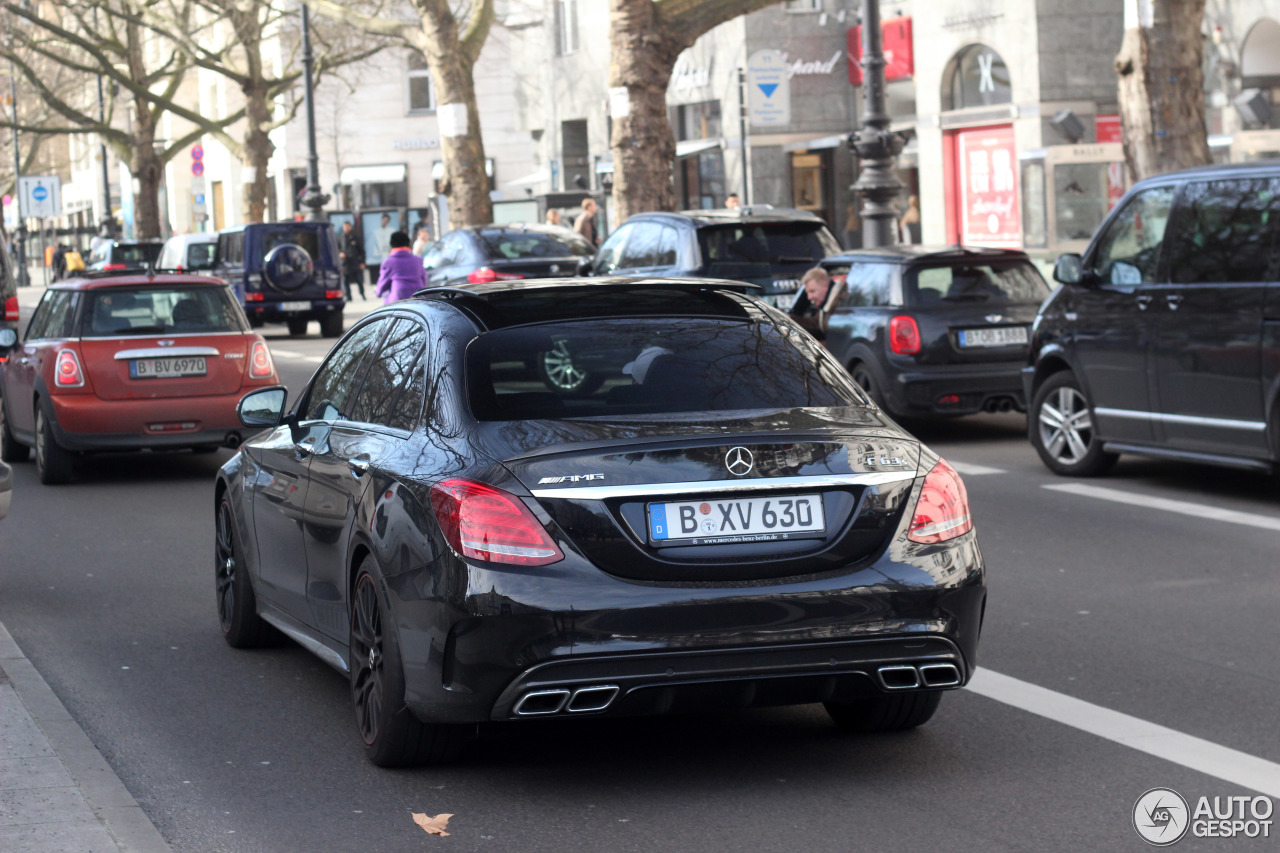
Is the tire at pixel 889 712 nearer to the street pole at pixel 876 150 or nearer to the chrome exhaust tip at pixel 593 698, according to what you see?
the chrome exhaust tip at pixel 593 698

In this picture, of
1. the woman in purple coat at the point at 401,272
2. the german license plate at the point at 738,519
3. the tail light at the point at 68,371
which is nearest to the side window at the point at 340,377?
the german license plate at the point at 738,519

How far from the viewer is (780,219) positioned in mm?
17156

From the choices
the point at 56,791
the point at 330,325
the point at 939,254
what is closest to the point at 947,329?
the point at 939,254

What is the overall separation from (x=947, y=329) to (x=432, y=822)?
9601mm

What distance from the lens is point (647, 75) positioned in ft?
85.6

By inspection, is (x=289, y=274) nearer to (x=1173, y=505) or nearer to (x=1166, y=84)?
(x=1166, y=84)

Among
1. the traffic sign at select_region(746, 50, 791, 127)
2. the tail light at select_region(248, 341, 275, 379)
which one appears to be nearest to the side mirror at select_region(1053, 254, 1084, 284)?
the tail light at select_region(248, 341, 275, 379)

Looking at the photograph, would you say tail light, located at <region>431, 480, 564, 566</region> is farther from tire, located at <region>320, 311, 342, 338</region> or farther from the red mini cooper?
tire, located at <region>320, 311, 342, 338</region>

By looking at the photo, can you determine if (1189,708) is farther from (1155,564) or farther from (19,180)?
(19,180)

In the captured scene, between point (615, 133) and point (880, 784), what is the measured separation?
22.1 m

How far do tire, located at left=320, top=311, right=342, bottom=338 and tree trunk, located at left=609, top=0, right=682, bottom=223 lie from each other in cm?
689

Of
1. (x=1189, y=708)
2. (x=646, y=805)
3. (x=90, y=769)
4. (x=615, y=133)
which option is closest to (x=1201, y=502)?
(x=1189, y=708)

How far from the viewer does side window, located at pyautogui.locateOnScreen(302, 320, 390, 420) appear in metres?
6.46

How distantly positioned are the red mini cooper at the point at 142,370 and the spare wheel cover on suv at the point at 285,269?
56.7 feet
